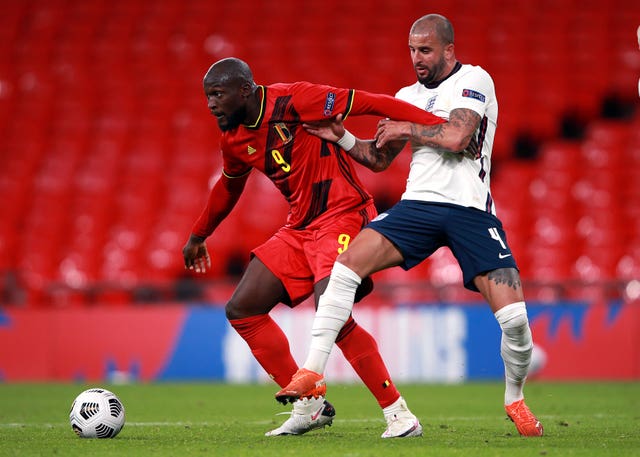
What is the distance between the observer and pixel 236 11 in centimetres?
1711

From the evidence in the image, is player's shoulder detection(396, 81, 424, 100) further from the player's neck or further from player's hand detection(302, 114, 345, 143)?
the player's neck

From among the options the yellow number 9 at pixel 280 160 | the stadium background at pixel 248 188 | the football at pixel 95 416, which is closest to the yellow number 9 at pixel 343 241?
the yellow number 9 at pixel 280 160

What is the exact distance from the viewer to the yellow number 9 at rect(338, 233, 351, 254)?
542cm

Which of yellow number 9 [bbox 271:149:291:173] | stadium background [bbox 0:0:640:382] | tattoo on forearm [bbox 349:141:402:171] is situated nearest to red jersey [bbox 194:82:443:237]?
yellow number 9 [bbox 271:149:291:173]

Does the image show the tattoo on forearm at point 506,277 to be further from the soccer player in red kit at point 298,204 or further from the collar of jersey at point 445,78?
the collar of jersey at point 445,78

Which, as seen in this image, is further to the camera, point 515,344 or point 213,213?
point 213,213

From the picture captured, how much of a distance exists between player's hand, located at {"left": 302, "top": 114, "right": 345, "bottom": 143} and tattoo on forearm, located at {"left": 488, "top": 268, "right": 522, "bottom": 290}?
42.4 inches

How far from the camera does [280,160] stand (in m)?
5.54

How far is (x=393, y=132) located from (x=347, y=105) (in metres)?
0.30

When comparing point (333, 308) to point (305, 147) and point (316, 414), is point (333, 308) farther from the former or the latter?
point (305, 147)

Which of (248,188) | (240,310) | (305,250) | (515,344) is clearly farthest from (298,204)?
(248,188)

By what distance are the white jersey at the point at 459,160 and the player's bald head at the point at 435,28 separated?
185 mm

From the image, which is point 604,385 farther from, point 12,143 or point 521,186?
point 12,143

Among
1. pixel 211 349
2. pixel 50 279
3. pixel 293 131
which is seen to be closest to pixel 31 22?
pixel 50 279
